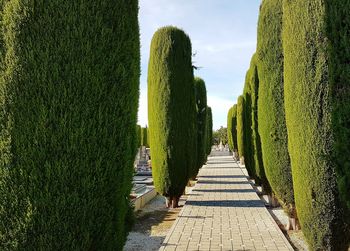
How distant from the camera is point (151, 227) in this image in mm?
9109

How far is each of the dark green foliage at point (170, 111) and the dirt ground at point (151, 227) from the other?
747 mm

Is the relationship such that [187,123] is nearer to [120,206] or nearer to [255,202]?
[255,202]

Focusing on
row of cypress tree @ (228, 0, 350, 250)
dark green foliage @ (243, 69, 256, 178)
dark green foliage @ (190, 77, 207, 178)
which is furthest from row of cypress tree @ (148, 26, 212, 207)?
dark green foliage @ (190, 77, 207, 178)

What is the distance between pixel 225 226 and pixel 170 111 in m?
4.20

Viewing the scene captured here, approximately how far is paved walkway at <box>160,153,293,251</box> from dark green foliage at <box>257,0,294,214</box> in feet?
3.13

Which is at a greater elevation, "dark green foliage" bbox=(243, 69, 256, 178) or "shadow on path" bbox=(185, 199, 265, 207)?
"dark green foliage" bbox=(243, 69, 256, 178)

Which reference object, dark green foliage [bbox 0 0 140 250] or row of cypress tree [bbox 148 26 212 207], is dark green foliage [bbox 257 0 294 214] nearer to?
row of cypress tree [bbox 148 26 212 207]

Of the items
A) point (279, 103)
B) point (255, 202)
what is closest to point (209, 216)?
point (255, 202)

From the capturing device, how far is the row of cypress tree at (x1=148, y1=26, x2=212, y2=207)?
11.5 m

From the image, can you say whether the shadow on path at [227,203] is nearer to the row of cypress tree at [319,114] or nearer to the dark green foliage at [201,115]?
the row of cypress tree at [319,114]

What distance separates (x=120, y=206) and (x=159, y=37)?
944cm

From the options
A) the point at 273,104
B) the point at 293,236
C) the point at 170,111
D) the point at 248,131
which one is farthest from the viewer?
the point at 248,131

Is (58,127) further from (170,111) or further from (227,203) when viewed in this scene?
(227,203)

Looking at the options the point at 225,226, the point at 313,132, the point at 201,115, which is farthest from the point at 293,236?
the point at 201,115
